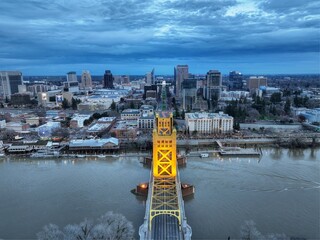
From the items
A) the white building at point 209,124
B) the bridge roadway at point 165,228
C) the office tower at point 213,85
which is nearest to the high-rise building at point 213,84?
the office tower at point 213,85

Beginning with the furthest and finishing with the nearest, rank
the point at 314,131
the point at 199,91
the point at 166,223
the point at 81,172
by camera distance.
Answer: the point at 199,91
the point at 314,131
the point at 81,172
the point at 166,223

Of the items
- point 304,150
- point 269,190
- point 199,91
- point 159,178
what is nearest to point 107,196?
point 159,178

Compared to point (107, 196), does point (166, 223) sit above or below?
above

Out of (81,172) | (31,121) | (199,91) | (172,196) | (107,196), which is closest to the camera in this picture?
(172,196)

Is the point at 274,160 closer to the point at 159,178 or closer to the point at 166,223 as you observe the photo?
the point at 159,178

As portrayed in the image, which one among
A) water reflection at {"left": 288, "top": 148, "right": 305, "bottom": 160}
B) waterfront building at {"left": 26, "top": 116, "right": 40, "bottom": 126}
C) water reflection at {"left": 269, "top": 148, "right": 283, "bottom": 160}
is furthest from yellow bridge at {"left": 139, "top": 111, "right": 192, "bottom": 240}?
waterfront building at {"left": 26, "top": 116, "right": 40, "bottom": 126}

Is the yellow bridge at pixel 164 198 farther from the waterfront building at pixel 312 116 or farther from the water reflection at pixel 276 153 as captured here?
the waterfront building at pixel 312 116

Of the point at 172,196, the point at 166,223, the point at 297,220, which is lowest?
the point at 297,220

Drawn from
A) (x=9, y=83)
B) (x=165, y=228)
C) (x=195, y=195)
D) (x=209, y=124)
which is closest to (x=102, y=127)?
(x=209, y=124)
